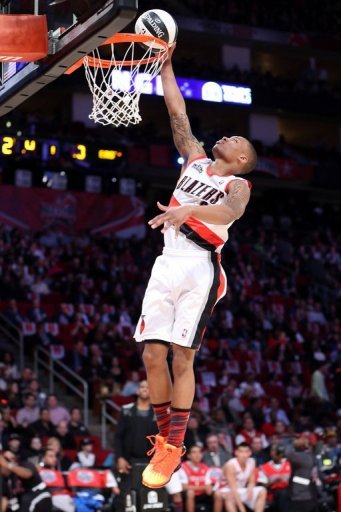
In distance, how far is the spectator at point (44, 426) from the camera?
1451 centimetres

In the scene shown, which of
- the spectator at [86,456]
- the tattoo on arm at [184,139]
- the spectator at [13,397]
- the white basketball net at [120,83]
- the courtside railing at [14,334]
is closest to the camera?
the tattoo on arm at [184,139]

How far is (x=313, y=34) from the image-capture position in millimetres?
34094

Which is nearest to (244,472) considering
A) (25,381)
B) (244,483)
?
(244,483)

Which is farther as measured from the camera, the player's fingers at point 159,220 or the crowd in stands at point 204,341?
the crowd in stands at point 204,341

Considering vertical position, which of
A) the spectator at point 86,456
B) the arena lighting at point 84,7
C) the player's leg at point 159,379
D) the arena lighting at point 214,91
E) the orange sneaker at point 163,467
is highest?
the arena lighting at point 214,91

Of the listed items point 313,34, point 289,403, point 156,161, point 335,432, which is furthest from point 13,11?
point 313,34

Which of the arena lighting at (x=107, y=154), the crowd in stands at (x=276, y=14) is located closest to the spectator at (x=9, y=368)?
the arena lighting at (x=107, y=154)

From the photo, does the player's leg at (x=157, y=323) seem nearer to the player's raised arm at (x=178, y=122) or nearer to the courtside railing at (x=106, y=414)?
the player's raised arm at (x=178, y=122)

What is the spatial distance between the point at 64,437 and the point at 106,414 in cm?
266

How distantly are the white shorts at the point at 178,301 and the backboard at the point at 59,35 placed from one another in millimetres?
1479

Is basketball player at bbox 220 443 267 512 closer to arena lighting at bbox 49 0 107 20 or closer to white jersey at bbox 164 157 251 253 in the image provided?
white jersey at bbox 164 157 251 253

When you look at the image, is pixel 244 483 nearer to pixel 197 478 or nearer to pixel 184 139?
pixel 197 478

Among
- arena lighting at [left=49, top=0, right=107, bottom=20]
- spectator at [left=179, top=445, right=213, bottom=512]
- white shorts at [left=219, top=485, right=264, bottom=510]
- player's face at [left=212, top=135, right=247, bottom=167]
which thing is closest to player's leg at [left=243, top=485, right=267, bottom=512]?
white shorts at [left=219, top=485, right=264, bottom=510]

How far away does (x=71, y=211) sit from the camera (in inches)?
968
